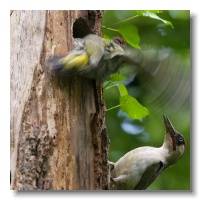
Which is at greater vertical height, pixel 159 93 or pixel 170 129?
pixel 159 93

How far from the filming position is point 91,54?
6.64 ft

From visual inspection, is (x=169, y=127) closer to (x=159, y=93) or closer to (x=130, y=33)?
(x=159, y=93)

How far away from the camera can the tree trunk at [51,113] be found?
2057 millimetres

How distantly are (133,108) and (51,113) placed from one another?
495 millimetres

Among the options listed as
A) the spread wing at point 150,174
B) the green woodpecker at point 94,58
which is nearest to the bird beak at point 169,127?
the spread wing at point 150,174

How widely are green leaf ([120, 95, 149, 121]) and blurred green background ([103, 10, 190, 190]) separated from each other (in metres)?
0.04

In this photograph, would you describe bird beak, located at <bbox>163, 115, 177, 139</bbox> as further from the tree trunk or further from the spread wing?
the tree trunk

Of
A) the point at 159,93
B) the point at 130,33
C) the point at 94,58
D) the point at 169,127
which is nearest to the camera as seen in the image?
the point at 94,58

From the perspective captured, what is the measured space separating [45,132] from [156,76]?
557 millimetres

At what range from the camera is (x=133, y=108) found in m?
2.40

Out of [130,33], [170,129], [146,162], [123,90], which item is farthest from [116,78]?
[146,162]

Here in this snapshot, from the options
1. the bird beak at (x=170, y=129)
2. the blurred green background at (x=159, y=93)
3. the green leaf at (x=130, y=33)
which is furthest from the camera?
the bird beak at (x=170, y=129)

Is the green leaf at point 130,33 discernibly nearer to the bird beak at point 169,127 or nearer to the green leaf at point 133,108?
the green leaf at point 133,108

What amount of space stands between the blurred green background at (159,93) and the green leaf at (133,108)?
4cm
